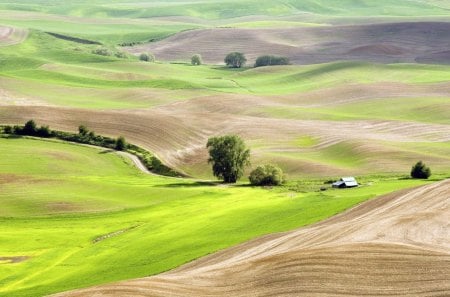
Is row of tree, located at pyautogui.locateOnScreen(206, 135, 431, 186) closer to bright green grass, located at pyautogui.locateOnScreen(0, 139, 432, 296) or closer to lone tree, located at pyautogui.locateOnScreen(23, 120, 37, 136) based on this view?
bright green grass, located at pyautogui.locateOnScreen(0, 139, 432, 296)

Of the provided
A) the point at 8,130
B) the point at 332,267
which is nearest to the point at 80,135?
the point at 8,130

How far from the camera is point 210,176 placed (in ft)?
311

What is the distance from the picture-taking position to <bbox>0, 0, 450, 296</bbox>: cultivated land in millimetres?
48531

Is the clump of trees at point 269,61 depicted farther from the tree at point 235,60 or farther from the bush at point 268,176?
the bush at point 268,176

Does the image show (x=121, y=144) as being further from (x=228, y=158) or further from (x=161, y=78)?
(x=161, y=78)

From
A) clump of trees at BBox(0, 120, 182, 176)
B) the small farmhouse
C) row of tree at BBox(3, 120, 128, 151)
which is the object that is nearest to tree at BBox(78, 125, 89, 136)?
clump of trees at BBox(0, 120, 182, 176)

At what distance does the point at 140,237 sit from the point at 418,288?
1064 inches

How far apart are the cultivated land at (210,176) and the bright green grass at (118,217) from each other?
0.22 meters

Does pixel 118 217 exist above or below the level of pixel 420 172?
below

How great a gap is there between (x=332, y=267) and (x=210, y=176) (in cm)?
5253

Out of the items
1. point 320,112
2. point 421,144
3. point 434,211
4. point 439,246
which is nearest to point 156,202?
point 434,211

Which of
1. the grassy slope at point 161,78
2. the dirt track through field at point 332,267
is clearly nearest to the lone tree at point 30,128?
the grassy slope at point 161,78

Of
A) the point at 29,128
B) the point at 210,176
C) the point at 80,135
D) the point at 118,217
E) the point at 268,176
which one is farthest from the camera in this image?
the point at 80,135

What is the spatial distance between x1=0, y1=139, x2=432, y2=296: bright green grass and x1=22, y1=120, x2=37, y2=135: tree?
12.5m
